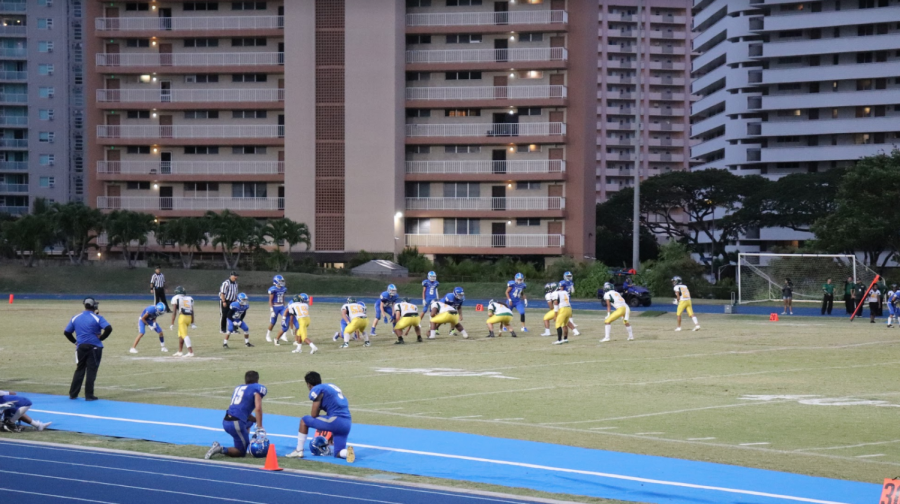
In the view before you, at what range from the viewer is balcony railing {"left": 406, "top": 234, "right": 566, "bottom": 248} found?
7544cm

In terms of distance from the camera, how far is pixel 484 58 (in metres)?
76.4

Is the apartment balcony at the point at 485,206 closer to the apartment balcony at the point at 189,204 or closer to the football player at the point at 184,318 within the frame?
the apartment balcony at the point at 189,204

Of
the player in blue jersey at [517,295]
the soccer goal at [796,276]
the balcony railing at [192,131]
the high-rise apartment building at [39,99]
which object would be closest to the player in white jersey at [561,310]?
the player in blue jersey at [517,295]

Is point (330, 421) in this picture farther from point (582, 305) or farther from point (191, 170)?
point (191, 170)

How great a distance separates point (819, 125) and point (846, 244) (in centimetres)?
4021

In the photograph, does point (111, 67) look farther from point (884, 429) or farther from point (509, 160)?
point (884, 429)

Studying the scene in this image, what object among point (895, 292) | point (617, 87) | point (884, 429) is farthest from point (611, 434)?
point (617, 87)

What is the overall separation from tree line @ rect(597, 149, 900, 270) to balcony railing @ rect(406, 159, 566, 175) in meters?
10.7

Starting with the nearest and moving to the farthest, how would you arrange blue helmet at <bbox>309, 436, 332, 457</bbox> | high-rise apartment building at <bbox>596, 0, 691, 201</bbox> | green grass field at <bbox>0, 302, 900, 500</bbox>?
blue helmet at <bbox>309, 436, 332, 457</bbox>
green grass field at <bbox>0, 302, 900, 500</bbox>
high-rise apartment building at <bbox>596, 0, 691, 201</bbox>

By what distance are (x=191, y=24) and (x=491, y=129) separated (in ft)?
83.3

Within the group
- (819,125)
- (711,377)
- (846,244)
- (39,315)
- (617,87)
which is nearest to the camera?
(711,377)

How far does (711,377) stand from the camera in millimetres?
22844

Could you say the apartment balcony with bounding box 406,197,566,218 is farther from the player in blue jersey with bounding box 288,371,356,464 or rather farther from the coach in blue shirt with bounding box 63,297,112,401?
the player in blue jersey with bounding box 288,371,356,464

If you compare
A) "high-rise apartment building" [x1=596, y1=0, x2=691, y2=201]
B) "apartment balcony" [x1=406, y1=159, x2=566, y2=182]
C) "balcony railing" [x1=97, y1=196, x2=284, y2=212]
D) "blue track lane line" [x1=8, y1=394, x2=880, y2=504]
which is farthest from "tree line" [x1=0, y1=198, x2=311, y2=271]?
"high-rise apartment building" [x1=596, y1=0, x2=691, y2=201]
